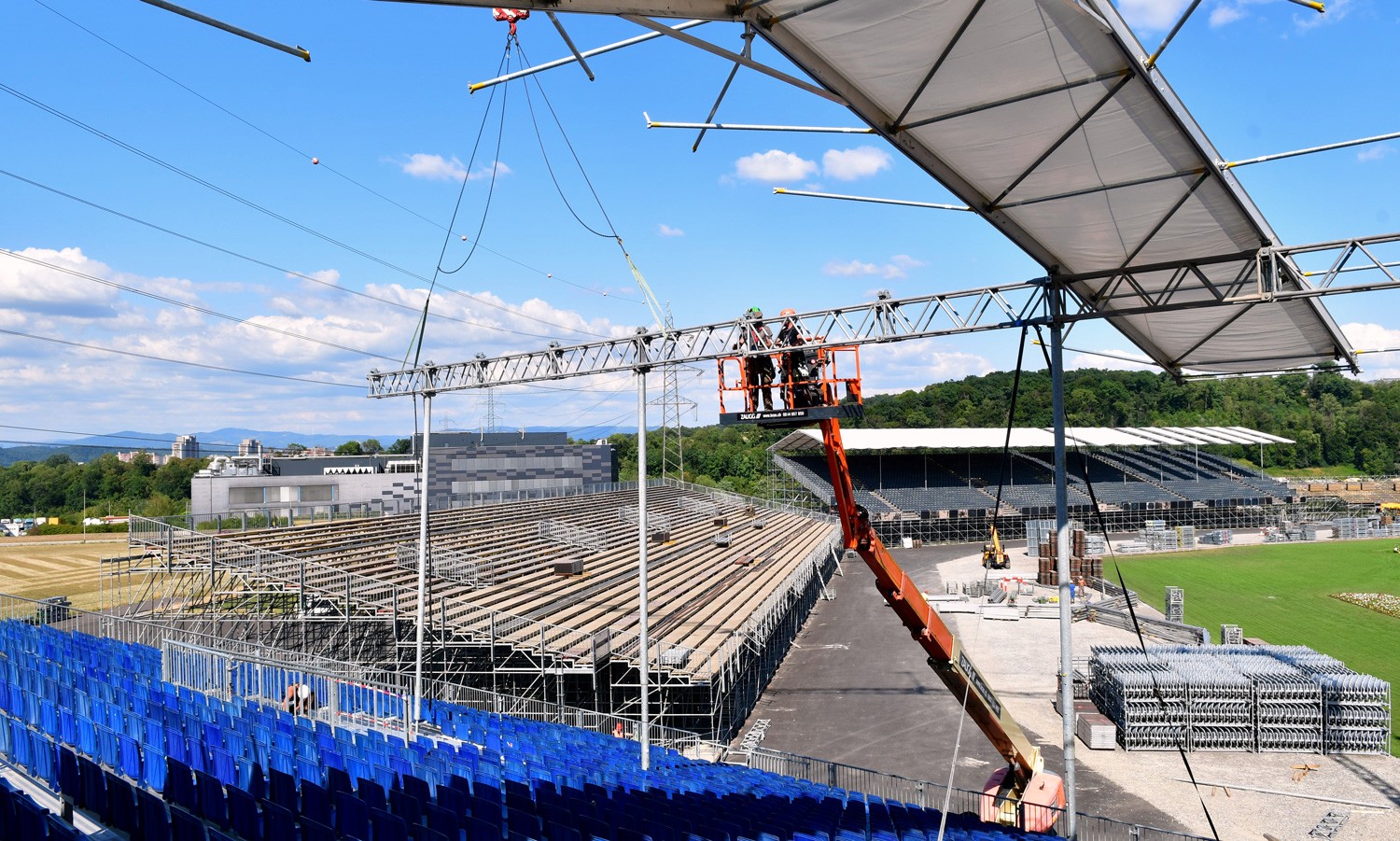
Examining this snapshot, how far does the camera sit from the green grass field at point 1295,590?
92.9 ft

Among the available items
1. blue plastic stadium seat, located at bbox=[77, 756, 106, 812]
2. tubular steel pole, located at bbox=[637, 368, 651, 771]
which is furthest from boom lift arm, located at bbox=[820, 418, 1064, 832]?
blue plastic stadium seat, located at bbox=[77, 756, 106, 812]

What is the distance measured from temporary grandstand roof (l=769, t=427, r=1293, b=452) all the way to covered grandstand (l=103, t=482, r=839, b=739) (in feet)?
96.5

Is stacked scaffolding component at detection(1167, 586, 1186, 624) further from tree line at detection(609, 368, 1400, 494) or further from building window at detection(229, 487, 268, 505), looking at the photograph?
tree line at detection(609, 368, 1400, 494)

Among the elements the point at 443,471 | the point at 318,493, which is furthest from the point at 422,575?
the point at 443,471

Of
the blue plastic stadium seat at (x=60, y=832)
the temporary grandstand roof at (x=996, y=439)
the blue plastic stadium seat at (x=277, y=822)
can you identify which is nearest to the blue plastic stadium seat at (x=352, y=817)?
the blue plastic stadium seat at (x=277, y=822)

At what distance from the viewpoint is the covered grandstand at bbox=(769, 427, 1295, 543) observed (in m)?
63.6

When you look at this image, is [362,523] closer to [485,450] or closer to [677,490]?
[677,490]

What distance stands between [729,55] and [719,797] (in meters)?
9.93

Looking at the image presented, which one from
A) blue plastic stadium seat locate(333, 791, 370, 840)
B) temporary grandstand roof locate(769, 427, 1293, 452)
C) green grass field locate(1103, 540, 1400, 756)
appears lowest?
green grass field locate(1103, 540, 1400, 756)

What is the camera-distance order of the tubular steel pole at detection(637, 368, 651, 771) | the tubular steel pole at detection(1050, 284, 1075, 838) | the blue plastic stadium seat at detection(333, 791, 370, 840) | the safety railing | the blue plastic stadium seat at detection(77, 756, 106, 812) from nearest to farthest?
the blue plastic stadium seat at detection(333, 791, 370, 840)
the blue plastic stadium seat at detection(77, 756, 106, 812)
the tubular steel pole at detection(1050, 284, 1075, 838)
the tubular steel pole at detection(637, 368, 651, 771)
the safety railing

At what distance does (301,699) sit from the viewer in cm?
1617

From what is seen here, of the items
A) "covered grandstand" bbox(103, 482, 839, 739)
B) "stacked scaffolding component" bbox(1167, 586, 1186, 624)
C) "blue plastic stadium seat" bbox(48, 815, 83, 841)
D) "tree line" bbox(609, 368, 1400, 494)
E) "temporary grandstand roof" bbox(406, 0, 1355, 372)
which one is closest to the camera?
"blue plastic stadium seat" bbox(48, 815, 83, 841)

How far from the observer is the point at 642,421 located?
16.3 m

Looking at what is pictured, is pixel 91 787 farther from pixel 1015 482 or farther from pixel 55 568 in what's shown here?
pixel 1015 482
